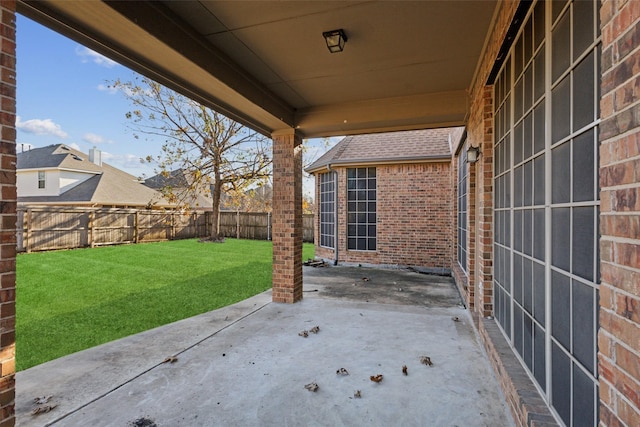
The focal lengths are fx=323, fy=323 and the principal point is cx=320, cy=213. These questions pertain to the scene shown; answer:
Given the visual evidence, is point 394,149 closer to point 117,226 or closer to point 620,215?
point 620,215

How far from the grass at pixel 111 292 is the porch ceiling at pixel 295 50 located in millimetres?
3368

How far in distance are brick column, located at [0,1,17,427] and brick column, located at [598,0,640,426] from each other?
8.73 ft

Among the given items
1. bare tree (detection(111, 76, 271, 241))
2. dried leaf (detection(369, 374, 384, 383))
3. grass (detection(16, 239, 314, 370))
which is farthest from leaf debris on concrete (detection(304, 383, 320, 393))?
bare tree (detection(111, 76, 271, 241))

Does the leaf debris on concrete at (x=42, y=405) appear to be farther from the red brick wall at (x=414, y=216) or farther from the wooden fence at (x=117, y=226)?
the wooden fence at (x=117, y=226)

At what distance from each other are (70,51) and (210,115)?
6573 millimetres

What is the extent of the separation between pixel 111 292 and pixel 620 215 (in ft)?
25.5

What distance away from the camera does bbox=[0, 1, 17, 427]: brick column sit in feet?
5.53

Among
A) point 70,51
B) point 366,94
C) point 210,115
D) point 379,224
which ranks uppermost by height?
point 70,51

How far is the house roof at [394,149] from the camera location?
9.05 m

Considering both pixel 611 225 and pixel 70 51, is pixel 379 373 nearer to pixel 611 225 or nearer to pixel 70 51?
pixel 611 225

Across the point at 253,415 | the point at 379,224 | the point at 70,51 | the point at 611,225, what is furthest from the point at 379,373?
the point at 70,51

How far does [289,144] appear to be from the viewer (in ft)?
18.4

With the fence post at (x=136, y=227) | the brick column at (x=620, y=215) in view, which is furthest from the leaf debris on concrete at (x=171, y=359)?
the fence post at (x=136, y=227)

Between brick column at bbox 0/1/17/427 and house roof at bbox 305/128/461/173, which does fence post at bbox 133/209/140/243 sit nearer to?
house roof at bbox 305/128/461/173
